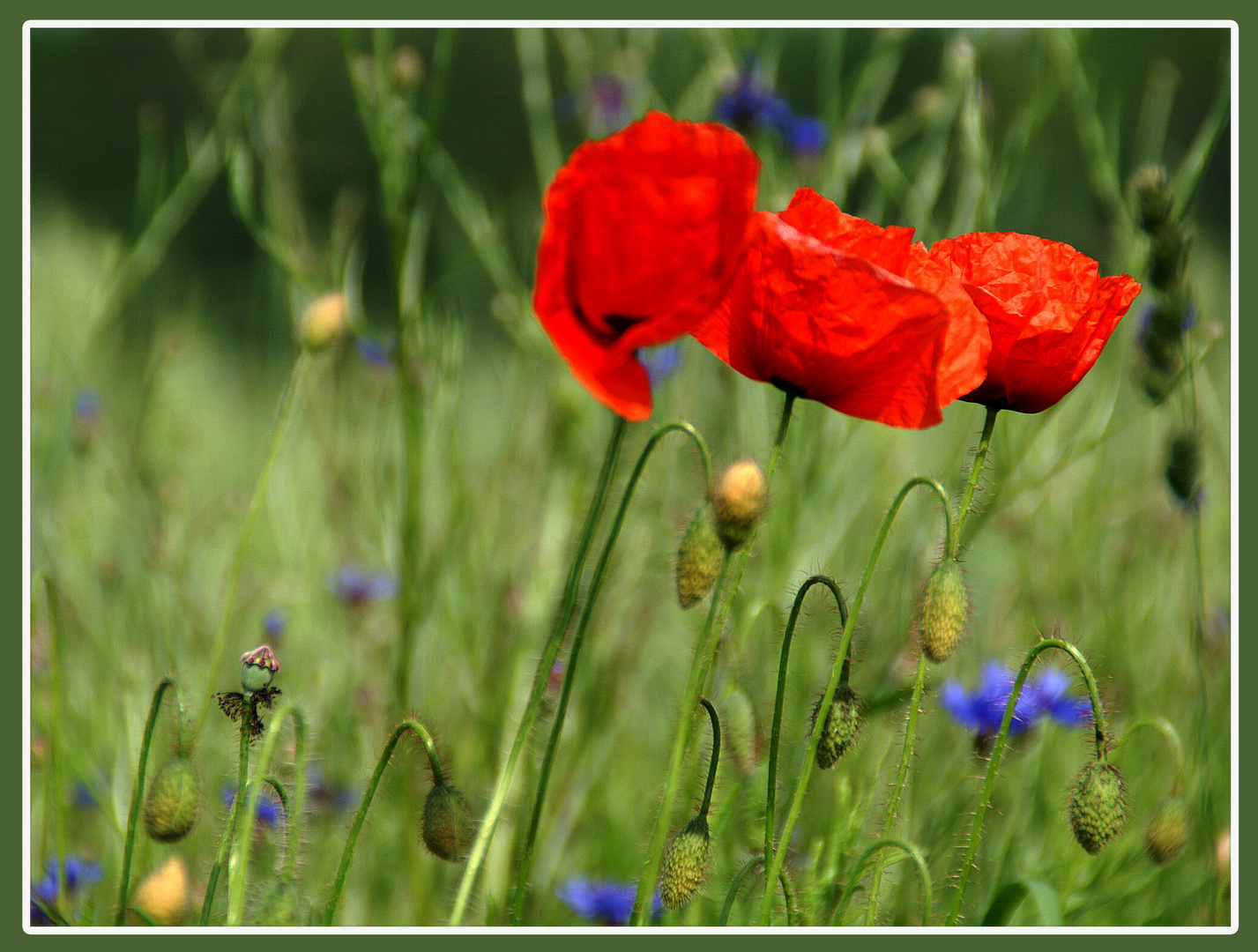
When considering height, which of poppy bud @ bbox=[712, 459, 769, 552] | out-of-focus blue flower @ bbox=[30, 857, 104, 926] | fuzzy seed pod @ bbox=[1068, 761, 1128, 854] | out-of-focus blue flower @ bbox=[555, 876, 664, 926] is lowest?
out-of-focus blue flower @ bbox=[555, 876, 664, 926]

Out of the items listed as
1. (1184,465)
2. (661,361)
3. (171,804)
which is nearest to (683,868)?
(171,804)

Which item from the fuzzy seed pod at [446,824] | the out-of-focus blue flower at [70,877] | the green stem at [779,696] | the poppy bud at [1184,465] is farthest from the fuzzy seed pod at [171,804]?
the poppy bud at [1184,465]

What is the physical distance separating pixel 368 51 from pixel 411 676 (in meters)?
0.97

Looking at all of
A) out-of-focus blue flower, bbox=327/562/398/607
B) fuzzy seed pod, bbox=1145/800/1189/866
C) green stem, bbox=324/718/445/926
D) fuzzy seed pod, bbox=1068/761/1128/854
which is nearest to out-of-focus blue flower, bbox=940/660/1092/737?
fuzzy seed pod, bbox=1145/800/1189/866

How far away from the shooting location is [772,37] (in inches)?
52.8

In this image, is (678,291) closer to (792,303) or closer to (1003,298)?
(792,303)

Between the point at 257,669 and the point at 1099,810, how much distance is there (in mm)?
526

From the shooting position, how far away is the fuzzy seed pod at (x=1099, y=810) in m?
0.61

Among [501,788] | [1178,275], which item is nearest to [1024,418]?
[1178,275]

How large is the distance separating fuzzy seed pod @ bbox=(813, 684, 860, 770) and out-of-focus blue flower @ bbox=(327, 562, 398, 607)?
887 millimetres

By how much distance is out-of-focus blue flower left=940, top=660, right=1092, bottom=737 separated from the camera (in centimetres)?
96

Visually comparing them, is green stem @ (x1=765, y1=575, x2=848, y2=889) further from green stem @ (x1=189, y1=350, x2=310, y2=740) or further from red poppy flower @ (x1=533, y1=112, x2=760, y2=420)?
green stem @ (x1=189, y1=350, x2=310, y2=740)

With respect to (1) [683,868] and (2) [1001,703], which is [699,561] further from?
(2) [1001,703]

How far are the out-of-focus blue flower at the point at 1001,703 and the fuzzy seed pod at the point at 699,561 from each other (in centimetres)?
47
